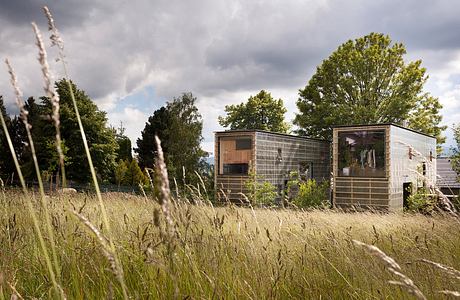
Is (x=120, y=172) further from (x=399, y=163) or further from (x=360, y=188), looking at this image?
(x=399, y=163)

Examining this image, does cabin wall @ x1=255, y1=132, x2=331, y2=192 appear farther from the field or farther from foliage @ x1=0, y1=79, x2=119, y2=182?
the field

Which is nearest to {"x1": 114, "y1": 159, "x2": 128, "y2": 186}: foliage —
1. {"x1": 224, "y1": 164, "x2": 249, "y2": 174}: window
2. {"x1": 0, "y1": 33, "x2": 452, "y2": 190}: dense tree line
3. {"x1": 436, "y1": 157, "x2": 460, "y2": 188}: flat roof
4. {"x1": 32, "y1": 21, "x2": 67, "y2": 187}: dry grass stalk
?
{"x1": 0, "y1": 33, "x2": 452, "y2": 190}: dense tree line

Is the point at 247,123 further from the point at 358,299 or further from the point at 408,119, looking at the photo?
the point at 358,299

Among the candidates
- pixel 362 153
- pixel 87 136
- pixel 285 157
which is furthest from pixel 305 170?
pixel 87 136

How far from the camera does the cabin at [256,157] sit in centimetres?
2167

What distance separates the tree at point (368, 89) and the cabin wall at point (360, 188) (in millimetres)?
7698

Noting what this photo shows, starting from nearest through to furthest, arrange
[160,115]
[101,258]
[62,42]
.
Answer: [62,42] → [101,258] → [160,115]

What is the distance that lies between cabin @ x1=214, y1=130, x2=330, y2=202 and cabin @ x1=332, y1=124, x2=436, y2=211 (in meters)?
3.12

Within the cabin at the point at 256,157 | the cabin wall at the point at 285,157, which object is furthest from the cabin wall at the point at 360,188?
the cabin wall at the point at 285,157

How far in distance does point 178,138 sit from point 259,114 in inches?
387

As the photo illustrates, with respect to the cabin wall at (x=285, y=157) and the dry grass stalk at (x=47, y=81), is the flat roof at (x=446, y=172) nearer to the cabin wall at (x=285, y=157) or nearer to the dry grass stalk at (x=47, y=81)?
the cabin wall at (x=285, y=157)

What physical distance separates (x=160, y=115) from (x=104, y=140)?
8742 mm

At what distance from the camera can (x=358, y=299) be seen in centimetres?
281

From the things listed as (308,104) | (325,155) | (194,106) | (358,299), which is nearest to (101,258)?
(358,299)
